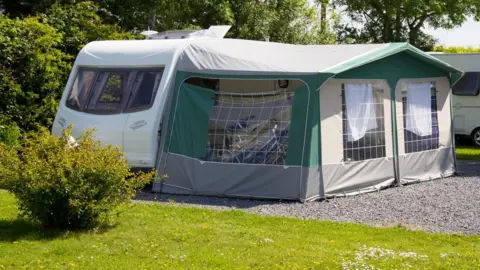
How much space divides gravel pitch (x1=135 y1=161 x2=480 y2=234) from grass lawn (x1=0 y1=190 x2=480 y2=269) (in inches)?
25.2

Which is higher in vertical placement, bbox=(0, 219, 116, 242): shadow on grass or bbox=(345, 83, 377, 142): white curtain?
bbox=(345, 83, 377, 142): white curtain

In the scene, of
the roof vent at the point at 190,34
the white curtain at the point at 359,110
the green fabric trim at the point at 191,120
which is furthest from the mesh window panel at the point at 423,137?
the roof vent at the point at 190,34

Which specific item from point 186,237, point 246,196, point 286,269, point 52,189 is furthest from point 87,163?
point 246,196

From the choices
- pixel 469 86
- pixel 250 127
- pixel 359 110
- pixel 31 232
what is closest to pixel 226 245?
pixel 31 232

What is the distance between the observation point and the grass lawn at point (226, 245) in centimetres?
716

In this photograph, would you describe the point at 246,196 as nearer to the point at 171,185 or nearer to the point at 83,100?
the point at 171,185

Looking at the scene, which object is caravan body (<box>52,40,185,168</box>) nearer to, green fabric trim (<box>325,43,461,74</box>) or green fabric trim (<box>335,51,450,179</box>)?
green fabric trim (<box>325,43,461,74</box>)

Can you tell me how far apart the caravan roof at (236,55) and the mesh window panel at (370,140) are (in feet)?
1.82

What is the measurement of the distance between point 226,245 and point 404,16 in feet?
73.3

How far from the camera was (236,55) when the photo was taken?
11.5m

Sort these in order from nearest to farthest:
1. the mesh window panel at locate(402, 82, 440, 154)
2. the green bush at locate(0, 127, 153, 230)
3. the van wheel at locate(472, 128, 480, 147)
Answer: the green bush at locate(0, 127, 153, 230)
the mesh window panel at locate(402, 82, 440, 154)
the van wheel at locate(472, 128, 480, 147)

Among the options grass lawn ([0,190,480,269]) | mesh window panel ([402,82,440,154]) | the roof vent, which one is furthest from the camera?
the roof vent

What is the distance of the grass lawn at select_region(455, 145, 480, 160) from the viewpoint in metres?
17.2

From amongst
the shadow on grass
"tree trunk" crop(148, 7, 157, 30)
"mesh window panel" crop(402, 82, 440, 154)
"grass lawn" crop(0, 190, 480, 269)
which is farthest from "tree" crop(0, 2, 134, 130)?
"mesh window panel" crop(402, 82, 440, 154)
